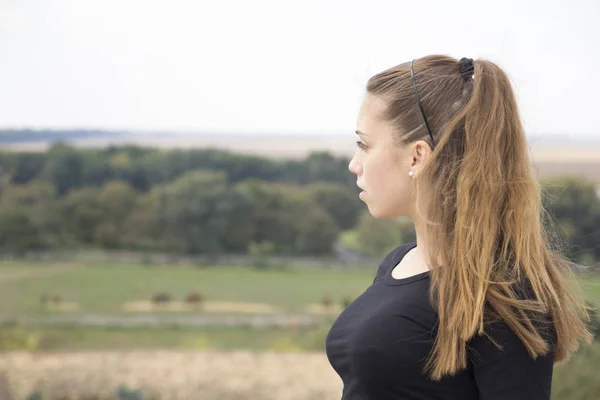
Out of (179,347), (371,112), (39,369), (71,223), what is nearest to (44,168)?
(71,223)

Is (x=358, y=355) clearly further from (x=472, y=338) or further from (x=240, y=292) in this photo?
(x=240, y=292)

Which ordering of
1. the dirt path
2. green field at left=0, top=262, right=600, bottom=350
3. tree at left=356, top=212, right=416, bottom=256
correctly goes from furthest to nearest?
green field at left=0, top=262, right=600, bottom=350
tree at left=356, top=212, right=416, bottom=256
the dirt path

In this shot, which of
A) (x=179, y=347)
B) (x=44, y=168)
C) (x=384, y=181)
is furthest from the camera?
(x=44, y=168)

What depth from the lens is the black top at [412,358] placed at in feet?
→ 2.54

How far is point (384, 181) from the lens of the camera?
91cm

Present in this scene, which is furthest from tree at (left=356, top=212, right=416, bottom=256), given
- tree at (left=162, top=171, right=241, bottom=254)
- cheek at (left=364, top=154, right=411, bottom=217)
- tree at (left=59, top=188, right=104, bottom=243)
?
cheek at (left=364, top=154, right=411, bottom=217)

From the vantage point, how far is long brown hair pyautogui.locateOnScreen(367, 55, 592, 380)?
31.6 inches

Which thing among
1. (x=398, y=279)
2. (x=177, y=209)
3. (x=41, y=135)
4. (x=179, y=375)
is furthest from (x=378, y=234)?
(x=398, y=279)

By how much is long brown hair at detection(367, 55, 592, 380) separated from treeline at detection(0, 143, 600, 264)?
6825 millimetres

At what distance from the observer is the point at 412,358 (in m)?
0.84

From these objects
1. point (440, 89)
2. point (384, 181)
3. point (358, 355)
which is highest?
point (440, 89)

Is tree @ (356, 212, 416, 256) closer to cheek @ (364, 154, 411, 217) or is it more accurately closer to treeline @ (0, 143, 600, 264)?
treeline @ (0, 143, 600, 264)

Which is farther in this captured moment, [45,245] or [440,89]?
[45,245]

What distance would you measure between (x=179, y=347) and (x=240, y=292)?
1117mm
